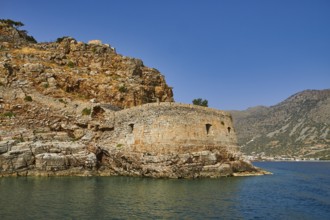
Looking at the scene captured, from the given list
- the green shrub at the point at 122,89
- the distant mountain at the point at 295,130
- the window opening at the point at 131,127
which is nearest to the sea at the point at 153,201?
the window opening at the point at 131,127

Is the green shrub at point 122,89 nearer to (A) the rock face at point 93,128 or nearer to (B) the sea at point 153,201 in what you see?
(A) the rock face at point 93,128

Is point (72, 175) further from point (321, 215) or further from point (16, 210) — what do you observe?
point (321, 215)

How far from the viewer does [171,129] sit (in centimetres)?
3133

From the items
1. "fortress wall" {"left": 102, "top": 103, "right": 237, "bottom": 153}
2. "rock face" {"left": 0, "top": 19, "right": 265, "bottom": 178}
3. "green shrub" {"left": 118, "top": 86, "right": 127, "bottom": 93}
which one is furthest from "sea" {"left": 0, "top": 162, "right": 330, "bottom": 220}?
"green shrub" {"left": 118, "top": 86, "right": 127, "bottom": 93}

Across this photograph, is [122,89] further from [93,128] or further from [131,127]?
[131,127]

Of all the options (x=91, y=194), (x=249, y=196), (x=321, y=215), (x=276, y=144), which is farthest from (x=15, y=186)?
(x=276, y=144)

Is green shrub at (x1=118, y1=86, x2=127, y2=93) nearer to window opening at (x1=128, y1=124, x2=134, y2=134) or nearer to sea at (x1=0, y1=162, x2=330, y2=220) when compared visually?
window opening at (x1=128, y1=124, x2=134, y2=134)

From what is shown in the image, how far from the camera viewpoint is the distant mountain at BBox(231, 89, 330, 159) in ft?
451

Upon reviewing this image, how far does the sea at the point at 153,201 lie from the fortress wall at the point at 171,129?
191 inches

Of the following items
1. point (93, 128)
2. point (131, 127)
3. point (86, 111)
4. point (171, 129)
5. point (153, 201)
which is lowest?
point (153, 201)

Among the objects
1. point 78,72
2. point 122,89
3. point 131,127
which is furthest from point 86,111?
point 78,72

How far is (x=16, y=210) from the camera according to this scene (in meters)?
16.0

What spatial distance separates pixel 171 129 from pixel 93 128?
9872mm

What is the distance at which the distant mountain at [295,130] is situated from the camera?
13750 cm
